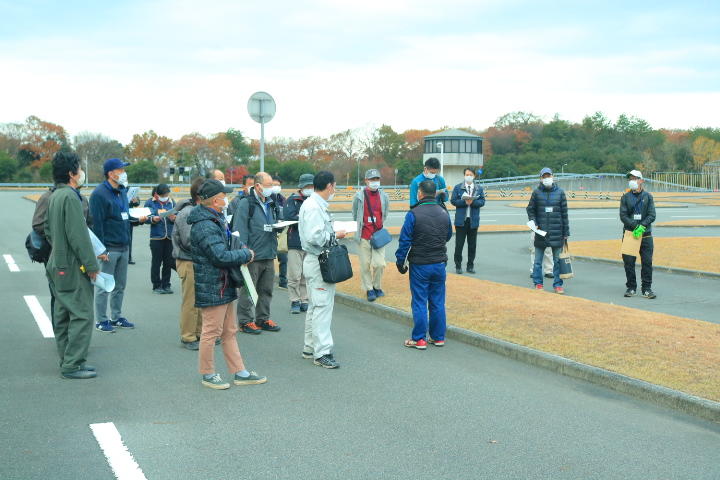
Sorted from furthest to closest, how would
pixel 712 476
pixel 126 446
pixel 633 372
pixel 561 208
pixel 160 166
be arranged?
1. pixel 160 166
2. pixel 561 208
3. pixel 633 372
4. pixel 126 446
5. pixel 712 476

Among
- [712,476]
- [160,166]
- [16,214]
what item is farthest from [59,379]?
[160,166]

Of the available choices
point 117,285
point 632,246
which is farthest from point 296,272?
point 632,246

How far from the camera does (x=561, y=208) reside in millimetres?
11898

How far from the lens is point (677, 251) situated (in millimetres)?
16859

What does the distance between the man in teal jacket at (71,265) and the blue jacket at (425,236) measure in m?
3.34

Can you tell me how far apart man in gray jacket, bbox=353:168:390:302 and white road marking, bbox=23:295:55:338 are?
4.44 metres

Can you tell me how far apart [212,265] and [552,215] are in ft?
24.2

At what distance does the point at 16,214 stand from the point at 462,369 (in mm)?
32349

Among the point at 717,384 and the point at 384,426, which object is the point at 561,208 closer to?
the point at 717,384

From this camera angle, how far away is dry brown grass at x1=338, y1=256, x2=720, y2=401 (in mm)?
6508

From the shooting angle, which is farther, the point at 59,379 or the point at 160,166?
the point at 160,166

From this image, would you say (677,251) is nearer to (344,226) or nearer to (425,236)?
(425,236)

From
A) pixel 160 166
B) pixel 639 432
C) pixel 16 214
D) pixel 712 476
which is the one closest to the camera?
pixel 712 476

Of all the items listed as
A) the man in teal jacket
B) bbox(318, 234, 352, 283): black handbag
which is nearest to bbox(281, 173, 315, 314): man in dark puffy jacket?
bbox(318, 234, 352, 283): black handbag
